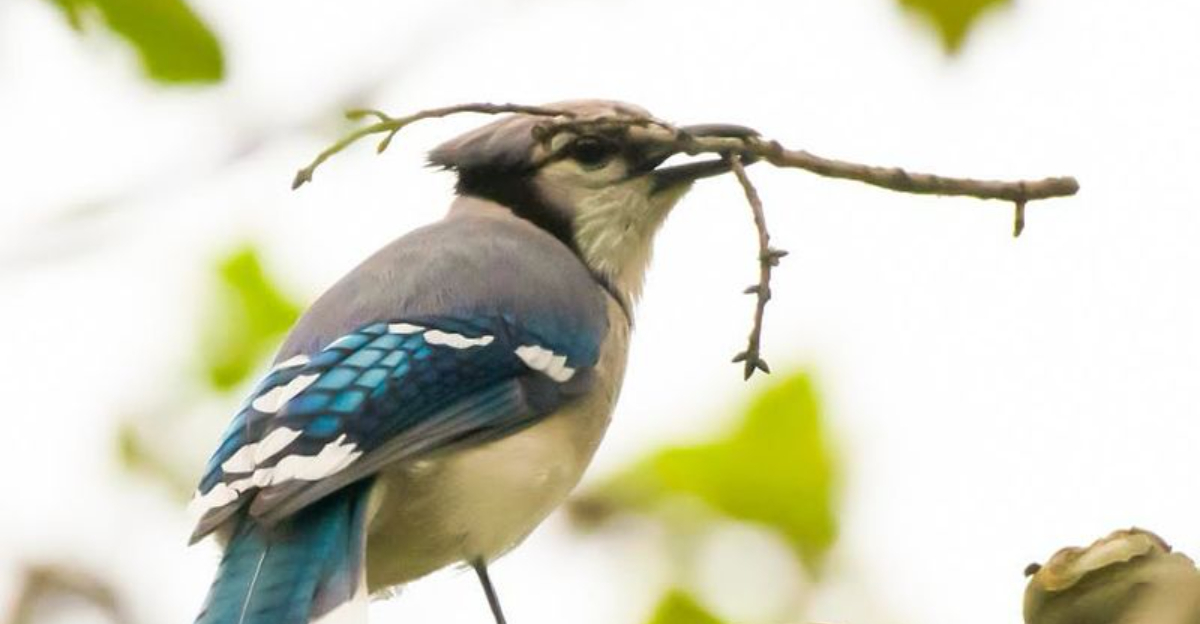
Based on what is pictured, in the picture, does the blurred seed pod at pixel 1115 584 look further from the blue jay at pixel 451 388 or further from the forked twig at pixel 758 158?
the blue jay at pixel 451 388

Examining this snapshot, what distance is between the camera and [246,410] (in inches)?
101

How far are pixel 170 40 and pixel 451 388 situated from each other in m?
0.63

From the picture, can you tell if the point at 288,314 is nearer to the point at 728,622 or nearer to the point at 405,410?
the point at 405,410

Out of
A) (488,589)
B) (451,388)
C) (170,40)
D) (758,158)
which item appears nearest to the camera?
(758,158)

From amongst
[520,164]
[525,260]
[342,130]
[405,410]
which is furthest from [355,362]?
[520,164]

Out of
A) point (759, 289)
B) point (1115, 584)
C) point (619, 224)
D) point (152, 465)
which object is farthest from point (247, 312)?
point (1115, 584)

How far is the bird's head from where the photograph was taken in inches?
127

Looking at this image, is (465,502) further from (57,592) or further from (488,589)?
(57,592)

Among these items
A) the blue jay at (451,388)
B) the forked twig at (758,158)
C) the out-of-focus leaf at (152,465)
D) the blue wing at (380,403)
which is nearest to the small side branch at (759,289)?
the forked twig at (758,158)

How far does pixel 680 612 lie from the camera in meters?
2.70

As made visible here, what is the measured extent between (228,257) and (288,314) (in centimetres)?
13

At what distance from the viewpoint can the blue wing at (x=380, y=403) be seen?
2381 mm

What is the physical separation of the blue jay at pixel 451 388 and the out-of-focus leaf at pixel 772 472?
15 centimetres

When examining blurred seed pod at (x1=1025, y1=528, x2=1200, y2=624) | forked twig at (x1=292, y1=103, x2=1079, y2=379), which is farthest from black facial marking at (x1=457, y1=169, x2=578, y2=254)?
Result: blurred seed pod at (x1=1025, y1=528, x2=1200, y2=624)
